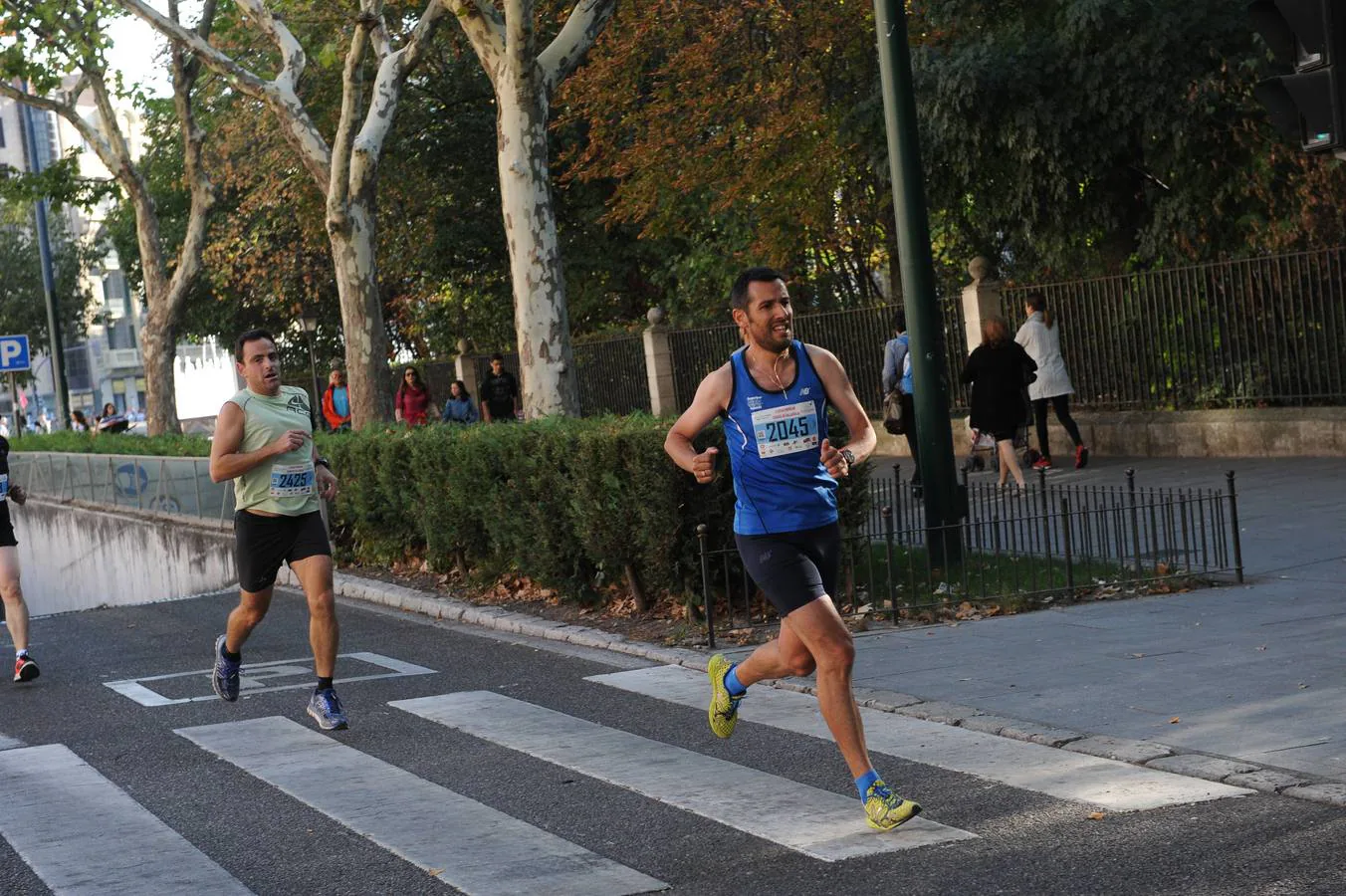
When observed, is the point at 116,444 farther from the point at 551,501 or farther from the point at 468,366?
the point at 551,501

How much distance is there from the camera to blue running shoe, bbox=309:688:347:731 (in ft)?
27.5

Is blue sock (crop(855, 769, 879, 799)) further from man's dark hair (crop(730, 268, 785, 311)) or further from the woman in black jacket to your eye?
the woman in black jacket

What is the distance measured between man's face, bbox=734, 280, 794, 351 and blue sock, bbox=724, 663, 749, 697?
131 centimetres

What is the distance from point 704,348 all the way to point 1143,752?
22438 millimetres

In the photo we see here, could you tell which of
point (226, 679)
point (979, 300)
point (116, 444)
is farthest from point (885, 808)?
point (116, 444)

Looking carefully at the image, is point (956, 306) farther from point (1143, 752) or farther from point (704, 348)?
point (1143, 752)

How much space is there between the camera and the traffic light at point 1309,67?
20.3ft

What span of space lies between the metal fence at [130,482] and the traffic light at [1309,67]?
Result: 592 inches

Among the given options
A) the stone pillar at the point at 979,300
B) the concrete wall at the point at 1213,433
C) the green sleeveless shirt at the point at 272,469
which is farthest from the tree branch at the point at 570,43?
the green sleeveless shirt at the point at 272,469

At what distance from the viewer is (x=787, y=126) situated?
2670 centimetres

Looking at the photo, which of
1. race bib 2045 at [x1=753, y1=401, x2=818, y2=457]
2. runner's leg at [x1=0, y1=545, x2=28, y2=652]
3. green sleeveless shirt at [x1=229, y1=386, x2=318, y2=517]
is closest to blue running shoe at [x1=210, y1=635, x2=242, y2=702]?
green sleeveless shirt at [x1=229, y1=386, x2=318, y2=517]

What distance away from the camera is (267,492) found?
28.8ft

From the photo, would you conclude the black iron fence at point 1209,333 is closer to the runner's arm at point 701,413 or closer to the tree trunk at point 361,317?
the tree trunk at point 361,317

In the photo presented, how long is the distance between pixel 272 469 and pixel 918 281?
5038mm
